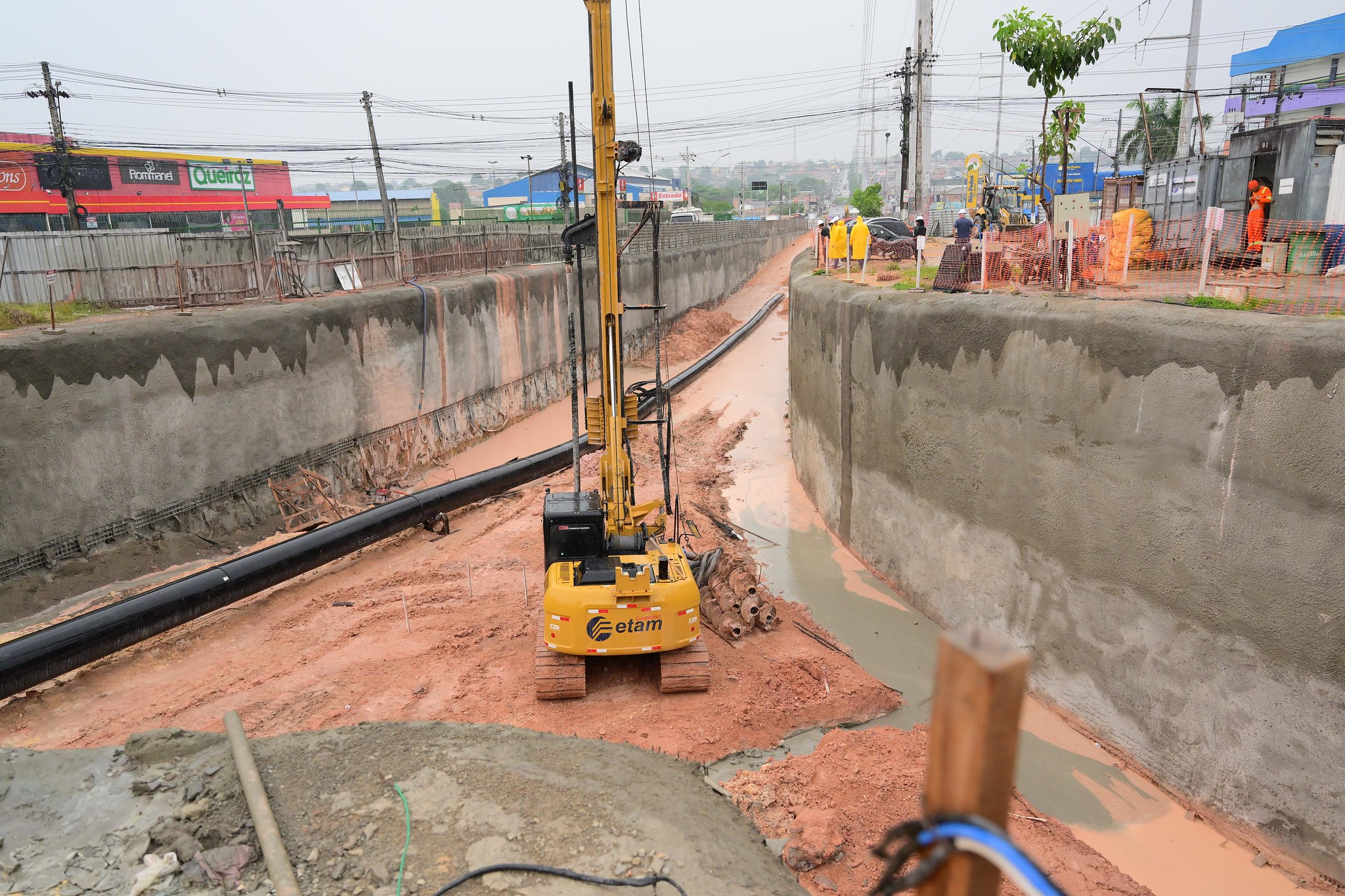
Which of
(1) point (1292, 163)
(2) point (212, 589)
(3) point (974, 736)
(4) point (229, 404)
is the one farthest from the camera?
(4) point (229, 404)

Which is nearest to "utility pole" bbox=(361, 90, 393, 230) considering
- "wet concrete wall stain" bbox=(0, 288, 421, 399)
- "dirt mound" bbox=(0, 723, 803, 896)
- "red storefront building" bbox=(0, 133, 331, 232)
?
"red storefront building" bbox=(0, 133, 331, 232)

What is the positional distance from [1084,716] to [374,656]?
9.40 metres

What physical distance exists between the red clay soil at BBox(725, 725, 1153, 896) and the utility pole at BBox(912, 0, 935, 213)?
83.1ft

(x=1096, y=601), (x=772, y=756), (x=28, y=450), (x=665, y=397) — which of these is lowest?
(x=772, y=756)

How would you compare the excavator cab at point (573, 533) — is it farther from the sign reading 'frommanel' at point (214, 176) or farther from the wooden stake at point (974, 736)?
the sign reading 'frommanel' at point (214, 176)

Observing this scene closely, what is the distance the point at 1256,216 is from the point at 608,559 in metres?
13.0

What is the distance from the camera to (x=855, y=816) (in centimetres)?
823

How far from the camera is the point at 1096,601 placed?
10039 millimetres

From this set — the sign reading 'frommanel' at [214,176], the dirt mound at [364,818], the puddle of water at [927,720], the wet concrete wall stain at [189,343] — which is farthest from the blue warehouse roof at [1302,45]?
the sign reading 'frommanel' at [214,176]

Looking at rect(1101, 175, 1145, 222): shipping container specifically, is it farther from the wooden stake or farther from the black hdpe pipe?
the wooden stake

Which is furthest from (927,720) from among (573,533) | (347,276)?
(347,276)

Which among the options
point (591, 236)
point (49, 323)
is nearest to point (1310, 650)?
point (591, 236)

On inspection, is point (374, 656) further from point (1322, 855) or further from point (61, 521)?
point (1322, 855)

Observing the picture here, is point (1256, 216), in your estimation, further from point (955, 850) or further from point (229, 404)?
point (229, 404)
